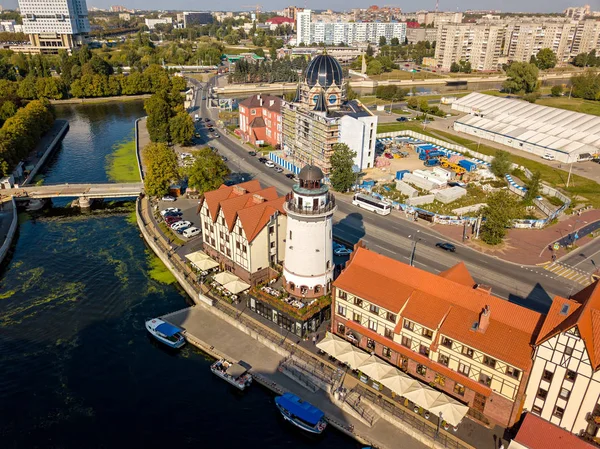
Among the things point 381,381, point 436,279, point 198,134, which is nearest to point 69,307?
point 381,381

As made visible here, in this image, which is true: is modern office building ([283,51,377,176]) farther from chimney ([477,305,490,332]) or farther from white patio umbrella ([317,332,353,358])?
chimney ([477,305,490,332])

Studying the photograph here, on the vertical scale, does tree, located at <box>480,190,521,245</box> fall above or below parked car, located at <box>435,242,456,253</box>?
above

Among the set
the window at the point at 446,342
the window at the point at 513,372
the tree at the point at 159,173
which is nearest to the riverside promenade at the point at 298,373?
the window at the point at 513,372

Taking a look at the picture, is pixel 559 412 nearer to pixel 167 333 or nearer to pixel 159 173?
pixel 167 333

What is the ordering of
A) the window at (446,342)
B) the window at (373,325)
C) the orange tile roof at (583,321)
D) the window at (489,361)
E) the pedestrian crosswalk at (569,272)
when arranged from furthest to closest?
the pedestrian crosswalk at (569,272), the window at (373,325), the window at (446,342), the window at (489,361), the orange tile roof at (583,321)

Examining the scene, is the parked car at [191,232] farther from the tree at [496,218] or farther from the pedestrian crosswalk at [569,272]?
the pedestrian crosswalk at [569,272]

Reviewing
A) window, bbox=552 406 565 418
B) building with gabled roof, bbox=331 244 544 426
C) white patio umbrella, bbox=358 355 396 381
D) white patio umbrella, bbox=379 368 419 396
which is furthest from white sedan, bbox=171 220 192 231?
window, bbox=552 406 565 418

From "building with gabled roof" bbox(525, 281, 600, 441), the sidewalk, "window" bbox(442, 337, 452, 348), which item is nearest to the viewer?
"building with gabled roof" bbox(525, 281, 600, 441)
